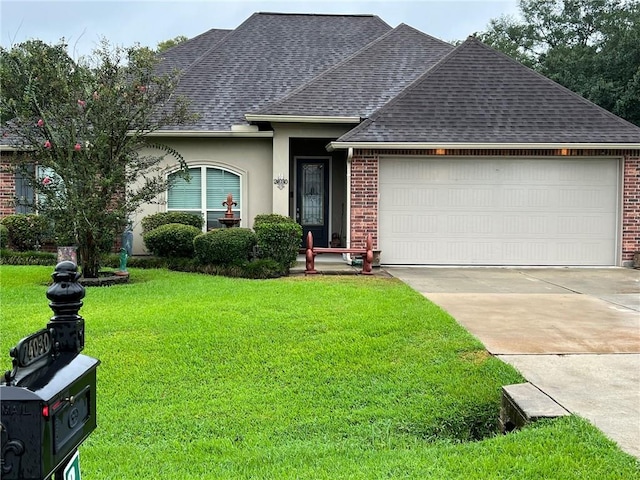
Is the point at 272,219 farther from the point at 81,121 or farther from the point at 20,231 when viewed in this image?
the point at 20,231

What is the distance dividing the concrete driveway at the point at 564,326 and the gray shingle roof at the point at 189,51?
29.8 feet

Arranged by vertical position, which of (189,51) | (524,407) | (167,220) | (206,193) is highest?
(189,51)

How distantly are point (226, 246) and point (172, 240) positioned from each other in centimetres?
174

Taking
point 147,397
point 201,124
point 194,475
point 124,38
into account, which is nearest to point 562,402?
point 194,475

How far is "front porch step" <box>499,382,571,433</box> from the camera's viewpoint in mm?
3989

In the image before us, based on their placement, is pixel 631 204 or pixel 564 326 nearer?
pixel 564 326

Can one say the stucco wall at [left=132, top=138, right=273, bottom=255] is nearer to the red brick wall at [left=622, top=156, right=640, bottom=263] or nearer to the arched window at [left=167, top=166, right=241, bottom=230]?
the arched window at [left=167, top=166, right=241, bottom=230]

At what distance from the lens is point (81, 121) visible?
10172 millimetres

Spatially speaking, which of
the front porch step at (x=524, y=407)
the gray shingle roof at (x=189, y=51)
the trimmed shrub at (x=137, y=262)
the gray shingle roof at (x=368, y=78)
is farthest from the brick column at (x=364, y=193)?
the front porch step at (x=524, y=407)

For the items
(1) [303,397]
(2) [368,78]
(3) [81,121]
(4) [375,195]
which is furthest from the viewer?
(2) [368,78]

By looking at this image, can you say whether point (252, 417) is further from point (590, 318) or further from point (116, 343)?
point (590, 318)

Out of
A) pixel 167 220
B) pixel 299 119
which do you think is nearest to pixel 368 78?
pixel 299 119

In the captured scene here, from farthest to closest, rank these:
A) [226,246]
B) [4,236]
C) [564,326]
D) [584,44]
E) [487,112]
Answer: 1. [584,44]
2. [4,236]
3. [487,112]
4. [226,246]
5. [564,326]

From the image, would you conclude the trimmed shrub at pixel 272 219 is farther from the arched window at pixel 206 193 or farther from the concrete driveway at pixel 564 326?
the concrete driveway at pixel 564 326
